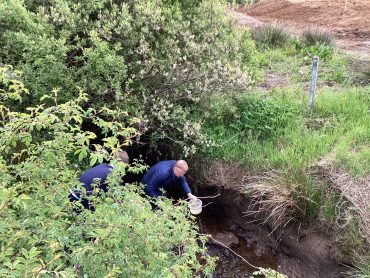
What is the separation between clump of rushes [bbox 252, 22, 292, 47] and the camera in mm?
11148

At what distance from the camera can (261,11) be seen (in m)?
18.8

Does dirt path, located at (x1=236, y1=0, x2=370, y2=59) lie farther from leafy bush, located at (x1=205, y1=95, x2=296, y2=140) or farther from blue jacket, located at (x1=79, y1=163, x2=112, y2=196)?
blue jacket, located at (x1=79, y1=163, x2=112, y2=196)

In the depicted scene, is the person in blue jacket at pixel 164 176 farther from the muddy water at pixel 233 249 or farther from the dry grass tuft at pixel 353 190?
the dry grass tuft at pixel 353 190

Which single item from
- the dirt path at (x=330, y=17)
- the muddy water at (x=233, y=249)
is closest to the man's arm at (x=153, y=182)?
the muddy water at (x=233, y=249)

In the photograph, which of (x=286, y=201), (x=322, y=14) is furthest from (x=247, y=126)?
(x=322, y=14)

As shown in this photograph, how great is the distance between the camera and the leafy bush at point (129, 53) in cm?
571

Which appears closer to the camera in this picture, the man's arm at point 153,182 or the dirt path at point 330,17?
the man's arm at point 153,182

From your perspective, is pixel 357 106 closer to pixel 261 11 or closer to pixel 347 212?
pixel 347 212

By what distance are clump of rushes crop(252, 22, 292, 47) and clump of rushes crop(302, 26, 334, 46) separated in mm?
493

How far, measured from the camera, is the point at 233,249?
6.30 meters

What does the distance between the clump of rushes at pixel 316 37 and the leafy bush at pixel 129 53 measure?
15.1 ft

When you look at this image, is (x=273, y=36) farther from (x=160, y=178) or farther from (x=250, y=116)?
(x=160, y=178)

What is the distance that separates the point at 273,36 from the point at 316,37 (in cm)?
115

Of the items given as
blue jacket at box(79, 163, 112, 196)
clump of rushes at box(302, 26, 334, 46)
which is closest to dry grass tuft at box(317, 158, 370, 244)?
blue jacket at box(79, 163, 112, 196)
